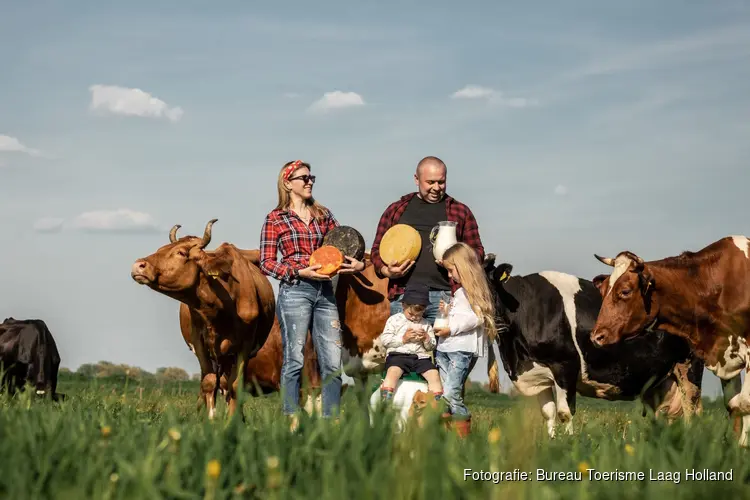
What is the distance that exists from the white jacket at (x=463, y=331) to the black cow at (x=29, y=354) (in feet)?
26.7

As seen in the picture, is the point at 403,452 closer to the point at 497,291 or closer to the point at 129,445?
the point at 129,445

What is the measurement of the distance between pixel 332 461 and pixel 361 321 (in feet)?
23.2

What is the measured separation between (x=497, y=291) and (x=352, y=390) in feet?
18.1

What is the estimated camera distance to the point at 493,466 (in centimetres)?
407

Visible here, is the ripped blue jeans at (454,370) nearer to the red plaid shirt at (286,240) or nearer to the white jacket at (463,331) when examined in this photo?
the white jacket at (463,331)

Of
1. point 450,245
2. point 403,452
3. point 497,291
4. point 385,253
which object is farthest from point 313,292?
point 403,452

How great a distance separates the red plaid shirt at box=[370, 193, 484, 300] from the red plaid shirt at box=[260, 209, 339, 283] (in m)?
0.61

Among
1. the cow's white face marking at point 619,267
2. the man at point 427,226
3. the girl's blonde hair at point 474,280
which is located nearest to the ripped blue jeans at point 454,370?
the girl's blonde hair at point 474,280

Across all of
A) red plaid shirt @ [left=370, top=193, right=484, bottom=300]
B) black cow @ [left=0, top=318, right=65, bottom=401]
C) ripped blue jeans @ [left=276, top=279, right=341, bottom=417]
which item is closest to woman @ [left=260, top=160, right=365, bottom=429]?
ripped blue jeans @ [left=276, top=279, right=341, bottom=417]

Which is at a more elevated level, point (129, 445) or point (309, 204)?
point (309, 204)

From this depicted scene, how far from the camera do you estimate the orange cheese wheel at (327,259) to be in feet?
26.8

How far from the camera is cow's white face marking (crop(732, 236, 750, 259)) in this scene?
8891 millimetres

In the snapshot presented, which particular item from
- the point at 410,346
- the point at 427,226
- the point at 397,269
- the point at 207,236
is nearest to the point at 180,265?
the point at 207,236

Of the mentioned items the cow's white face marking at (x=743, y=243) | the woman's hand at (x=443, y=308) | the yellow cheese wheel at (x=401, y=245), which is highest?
the cow's white face marking at (x=743, y=243)
